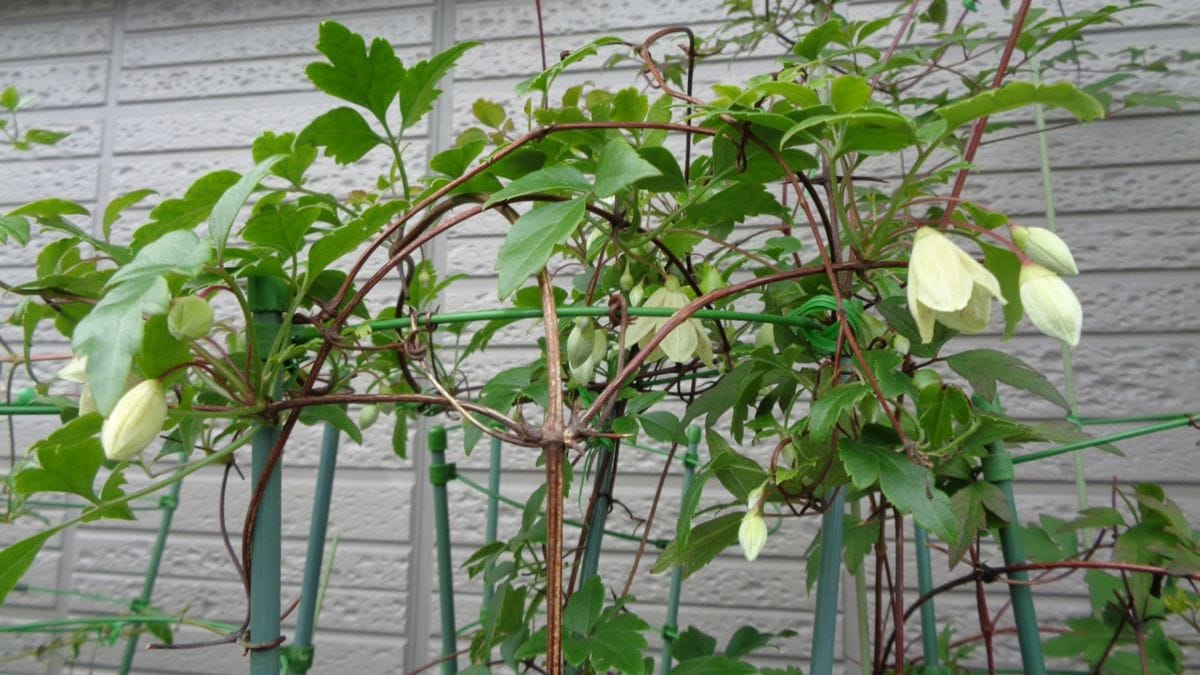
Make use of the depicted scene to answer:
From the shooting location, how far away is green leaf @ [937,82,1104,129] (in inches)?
13.1

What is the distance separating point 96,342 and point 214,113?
1.50 m

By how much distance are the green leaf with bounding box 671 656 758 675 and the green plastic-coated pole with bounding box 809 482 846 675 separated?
0.05 meters

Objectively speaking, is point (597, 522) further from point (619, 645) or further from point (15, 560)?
point (15, 560)

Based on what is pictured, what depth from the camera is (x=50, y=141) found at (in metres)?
0.93

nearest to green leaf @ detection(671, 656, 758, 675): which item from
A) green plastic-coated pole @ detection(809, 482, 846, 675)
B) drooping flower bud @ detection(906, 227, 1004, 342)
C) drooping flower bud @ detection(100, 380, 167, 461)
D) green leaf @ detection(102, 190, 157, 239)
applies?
green plastic-coated pole @ detection(809, 482, 846, 675)

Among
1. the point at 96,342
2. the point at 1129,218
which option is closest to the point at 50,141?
the point at 96,342

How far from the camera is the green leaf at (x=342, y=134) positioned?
504 mm

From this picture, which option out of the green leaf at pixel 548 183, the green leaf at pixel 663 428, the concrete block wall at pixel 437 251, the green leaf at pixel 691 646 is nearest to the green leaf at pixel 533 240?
the green leaf at pixel 548 183

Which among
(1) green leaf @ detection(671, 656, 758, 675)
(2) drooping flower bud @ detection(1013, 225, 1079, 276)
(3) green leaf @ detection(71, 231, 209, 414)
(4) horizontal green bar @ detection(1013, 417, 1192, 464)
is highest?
(2) drooping flower bud @ detection(1013, 225, 1079, 276)

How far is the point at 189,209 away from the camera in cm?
46

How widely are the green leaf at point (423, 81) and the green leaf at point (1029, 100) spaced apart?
0.27 meters

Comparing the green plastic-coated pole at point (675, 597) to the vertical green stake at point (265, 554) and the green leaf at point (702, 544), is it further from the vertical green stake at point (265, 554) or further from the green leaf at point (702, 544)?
the vertical green stake at point (265, 554)

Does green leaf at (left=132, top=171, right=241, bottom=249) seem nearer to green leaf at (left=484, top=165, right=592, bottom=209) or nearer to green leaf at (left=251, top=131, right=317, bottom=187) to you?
green leaf at (left=251, top=131, right=317, bottom=187)

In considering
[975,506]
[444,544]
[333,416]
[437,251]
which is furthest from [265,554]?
[437,251]
